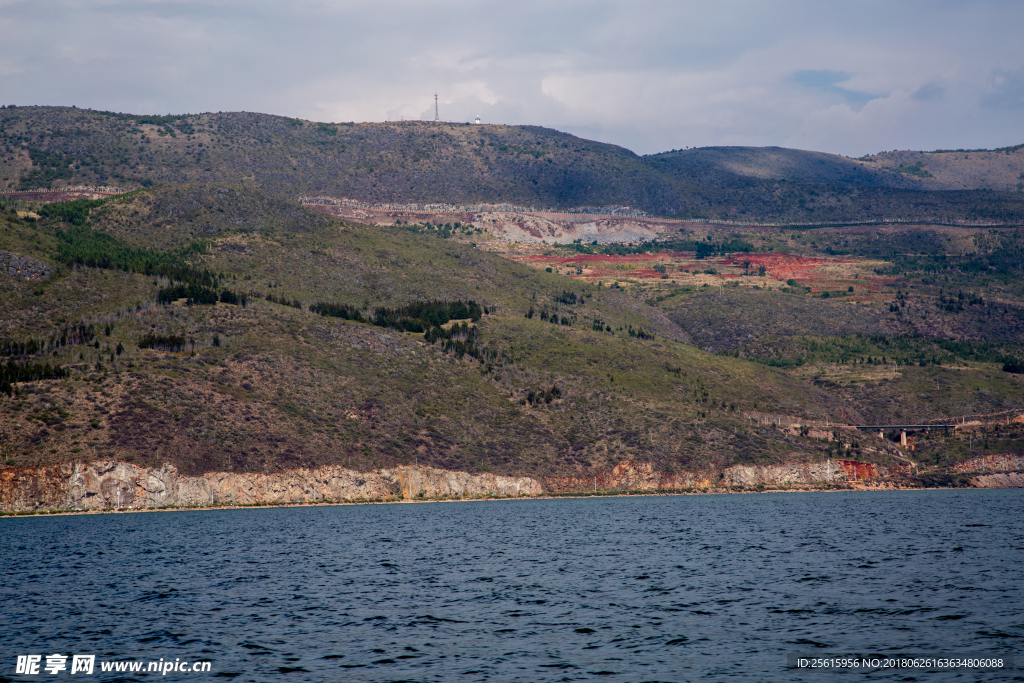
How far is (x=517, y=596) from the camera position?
47375mm

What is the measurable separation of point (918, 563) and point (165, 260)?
161 meters

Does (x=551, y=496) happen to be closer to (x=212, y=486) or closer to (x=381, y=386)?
(x=381, y=386)

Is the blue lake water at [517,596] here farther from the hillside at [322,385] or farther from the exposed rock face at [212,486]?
the hillside at [322,385]

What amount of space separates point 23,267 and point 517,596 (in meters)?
127

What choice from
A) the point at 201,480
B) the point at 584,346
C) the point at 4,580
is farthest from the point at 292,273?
the point at 4,580

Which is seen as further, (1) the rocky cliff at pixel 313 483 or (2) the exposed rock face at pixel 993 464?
(2) the exposed rock face at pixel 993 464

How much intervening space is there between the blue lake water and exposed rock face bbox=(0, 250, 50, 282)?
6634cm

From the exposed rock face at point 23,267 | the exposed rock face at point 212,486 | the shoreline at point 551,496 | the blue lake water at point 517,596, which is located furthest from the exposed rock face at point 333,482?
the exposed rock face at point 23,267

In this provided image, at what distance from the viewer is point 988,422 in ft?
528

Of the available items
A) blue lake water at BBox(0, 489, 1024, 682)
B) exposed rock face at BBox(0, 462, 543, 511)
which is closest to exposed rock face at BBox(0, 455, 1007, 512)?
exposed rock face at BBox(0, 462, 543, 511)

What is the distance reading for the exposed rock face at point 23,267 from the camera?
141750mm

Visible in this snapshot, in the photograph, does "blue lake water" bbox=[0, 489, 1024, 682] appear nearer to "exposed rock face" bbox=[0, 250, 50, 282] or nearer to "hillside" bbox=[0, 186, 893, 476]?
"hillside" bbox=[0, 186, 893, 476]

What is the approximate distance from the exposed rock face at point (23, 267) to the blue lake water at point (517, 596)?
6634 centimetres

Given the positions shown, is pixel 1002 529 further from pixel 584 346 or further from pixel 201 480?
pixel 584 346
